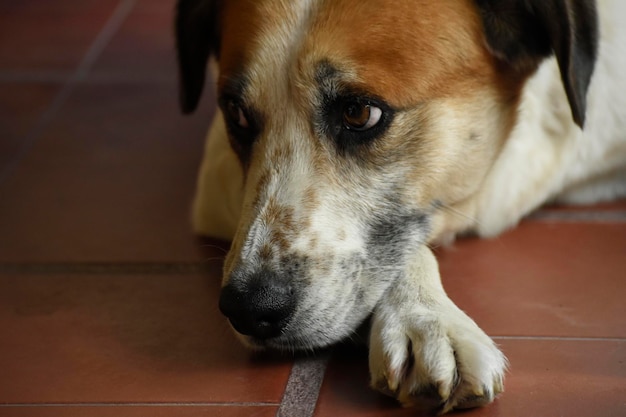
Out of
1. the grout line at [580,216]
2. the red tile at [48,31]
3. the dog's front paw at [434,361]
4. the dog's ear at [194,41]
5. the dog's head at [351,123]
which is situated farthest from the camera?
the red tile at [48,31]

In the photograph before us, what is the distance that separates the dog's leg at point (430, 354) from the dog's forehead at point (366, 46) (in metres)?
0.29

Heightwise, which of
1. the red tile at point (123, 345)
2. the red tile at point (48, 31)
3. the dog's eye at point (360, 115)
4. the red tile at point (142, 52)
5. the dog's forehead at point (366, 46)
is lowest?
the red tile at point (48, 31)

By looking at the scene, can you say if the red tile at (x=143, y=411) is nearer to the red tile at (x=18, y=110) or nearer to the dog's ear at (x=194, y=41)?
the dog's ear at (x=194, y=41)

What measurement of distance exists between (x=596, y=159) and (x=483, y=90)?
0.41 metres

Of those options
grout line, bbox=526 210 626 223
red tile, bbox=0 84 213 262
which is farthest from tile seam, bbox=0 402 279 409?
grout line, bbox=526 210 626 223

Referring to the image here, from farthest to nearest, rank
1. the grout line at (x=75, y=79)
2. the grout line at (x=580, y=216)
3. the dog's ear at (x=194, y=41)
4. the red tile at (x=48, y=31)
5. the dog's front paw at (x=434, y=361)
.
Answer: the red tile at (x=48, y=31) → the grout line at (x=75, y=79) → the grout line at (x=580, y=216) → the dog's ear at (x=194, y=41) → the dog's front paw at (x=434, y=361)

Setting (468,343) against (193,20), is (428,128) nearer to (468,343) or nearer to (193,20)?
(468,343)

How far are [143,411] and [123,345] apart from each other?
0.65 feet

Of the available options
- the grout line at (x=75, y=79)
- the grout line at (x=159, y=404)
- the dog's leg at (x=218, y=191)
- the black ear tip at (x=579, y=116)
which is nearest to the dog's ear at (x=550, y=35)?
the black ear tip at (x=579, y=116)

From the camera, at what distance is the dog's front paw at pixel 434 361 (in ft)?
4.45

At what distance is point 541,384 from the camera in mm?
1423

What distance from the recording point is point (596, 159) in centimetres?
193

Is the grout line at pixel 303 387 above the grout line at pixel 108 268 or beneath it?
above

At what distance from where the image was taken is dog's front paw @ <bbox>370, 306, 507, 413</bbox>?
4.45 ft
